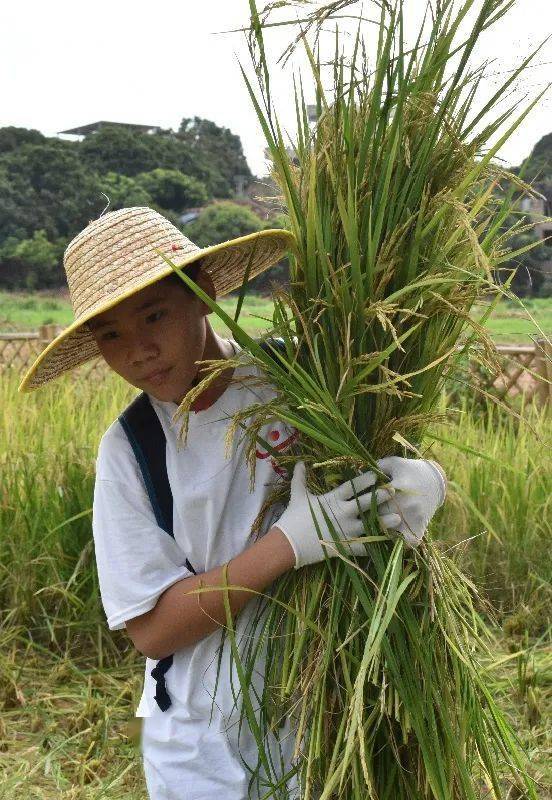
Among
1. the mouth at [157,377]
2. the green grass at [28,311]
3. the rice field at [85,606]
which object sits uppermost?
the green grass at [28,311]

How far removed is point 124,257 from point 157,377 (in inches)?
7.5

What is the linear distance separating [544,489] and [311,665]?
2298mm

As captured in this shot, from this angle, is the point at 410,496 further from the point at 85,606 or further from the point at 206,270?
the point at 85,606

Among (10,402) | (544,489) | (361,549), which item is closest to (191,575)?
(361,549)

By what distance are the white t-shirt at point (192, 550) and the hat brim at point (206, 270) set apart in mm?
175

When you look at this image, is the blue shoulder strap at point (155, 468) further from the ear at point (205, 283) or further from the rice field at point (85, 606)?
the rice field at point (85, 606)

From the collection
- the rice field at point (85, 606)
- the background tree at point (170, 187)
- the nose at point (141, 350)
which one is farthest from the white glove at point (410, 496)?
the background tree at point (170, 187)

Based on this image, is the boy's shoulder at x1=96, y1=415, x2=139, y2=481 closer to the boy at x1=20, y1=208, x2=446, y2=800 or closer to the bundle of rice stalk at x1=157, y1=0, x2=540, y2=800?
the boy at x1=20, y1=208, x2=446, y2=800

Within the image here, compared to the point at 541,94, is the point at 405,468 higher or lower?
lower

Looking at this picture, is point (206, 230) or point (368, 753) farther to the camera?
point (206, 230)

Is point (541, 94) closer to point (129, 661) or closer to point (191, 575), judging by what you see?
point (191, 575)

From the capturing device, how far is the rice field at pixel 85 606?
2471mm

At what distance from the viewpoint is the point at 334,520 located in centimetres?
127

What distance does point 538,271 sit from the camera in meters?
1.55
